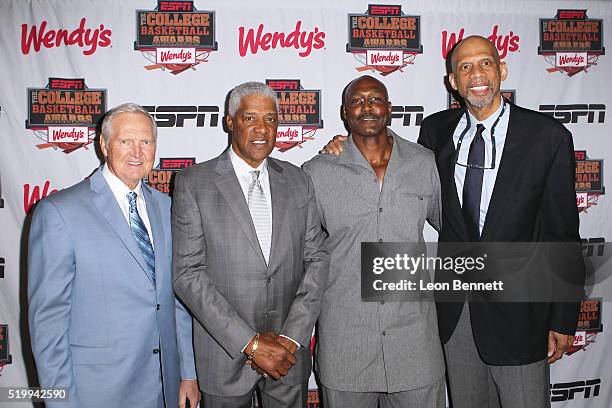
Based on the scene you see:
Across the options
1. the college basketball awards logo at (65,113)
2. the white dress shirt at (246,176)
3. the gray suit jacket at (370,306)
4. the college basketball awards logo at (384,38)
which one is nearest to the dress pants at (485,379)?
the gray suit jacket at (370,306)

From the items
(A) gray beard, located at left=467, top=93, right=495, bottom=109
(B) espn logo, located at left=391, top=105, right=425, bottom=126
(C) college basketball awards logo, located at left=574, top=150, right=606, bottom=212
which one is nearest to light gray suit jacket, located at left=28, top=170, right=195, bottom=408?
(A) gray beard, located at left=467, top=93, right=495, bottom=109

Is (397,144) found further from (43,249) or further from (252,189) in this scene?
(43,249)

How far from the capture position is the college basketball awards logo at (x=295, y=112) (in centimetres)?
310

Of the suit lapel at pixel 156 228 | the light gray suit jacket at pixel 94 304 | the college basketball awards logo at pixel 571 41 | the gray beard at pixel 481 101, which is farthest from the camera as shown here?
the college basketball awards logo at pixel 571 41

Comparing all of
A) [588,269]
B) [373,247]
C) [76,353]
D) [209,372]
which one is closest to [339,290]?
[373,247]

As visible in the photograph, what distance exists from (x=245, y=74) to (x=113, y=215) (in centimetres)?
156

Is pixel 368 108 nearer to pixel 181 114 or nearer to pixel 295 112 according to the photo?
pixel 295 112

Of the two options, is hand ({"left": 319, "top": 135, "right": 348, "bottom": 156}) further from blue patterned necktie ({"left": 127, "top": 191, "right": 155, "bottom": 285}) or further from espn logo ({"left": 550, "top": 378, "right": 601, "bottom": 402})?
espn logo ({"left": 550, "top": 378, "right": 601, "bottom": 402})

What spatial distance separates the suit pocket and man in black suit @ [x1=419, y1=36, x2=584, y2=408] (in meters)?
1.50

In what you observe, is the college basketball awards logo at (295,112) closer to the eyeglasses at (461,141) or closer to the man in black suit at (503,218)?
the man in black suit at (503,218)

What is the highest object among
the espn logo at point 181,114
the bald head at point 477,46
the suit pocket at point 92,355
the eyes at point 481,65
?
the bald head at point 477,46

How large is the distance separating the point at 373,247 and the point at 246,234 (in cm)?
59

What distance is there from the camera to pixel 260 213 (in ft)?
6.91

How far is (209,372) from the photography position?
2057 mm
